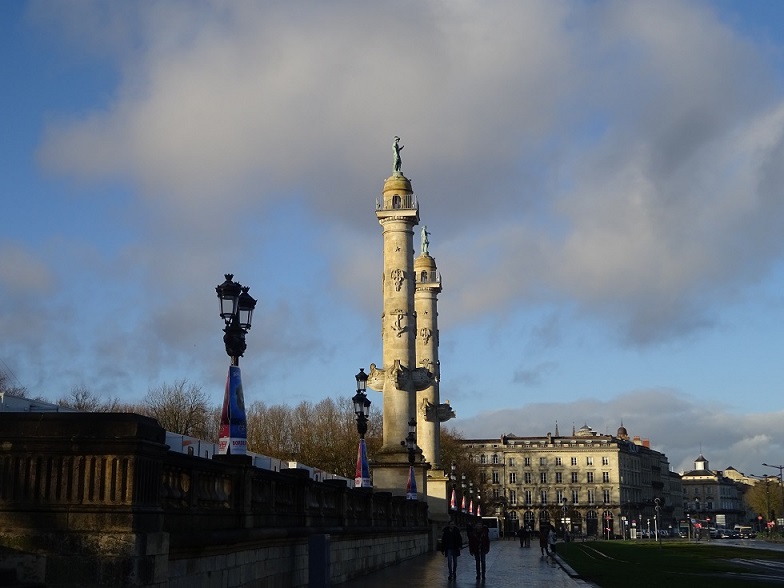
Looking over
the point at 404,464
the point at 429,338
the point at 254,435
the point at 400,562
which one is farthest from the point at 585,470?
the point at 400,562

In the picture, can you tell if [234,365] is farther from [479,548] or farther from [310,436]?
[310,436]

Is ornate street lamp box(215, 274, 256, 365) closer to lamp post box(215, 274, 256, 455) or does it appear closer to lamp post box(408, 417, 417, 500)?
lamp post box(215, 274, 256, 455)

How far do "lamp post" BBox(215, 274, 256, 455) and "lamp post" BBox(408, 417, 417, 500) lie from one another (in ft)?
85.3

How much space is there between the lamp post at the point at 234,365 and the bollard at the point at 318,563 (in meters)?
1.99

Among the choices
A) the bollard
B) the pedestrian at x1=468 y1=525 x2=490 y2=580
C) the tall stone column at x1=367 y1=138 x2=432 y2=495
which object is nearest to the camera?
the bollard

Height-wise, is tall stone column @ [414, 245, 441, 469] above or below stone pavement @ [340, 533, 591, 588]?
above

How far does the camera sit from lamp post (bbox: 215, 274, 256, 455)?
55.1 feet

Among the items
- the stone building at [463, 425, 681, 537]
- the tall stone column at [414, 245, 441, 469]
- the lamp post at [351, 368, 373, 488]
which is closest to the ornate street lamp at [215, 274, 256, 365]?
the lamp post at [351, 368, 373, 488]

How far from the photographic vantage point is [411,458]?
153ft

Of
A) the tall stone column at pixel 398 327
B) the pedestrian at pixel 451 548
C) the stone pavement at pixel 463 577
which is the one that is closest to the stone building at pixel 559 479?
the tall stone column at pixel 398 327

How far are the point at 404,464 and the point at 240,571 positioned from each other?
32528mm

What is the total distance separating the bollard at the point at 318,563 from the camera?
679 inches

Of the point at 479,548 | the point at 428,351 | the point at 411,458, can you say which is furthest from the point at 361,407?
the point at 428,351

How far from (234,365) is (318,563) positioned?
3.55 meters
